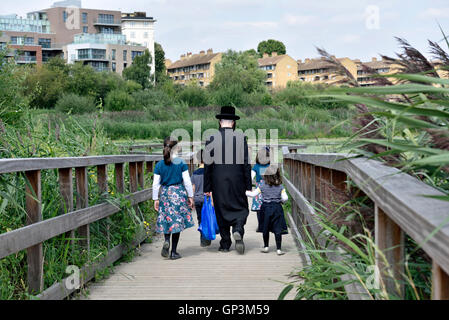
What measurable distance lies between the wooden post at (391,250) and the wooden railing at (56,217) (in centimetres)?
214

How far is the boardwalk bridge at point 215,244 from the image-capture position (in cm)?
176

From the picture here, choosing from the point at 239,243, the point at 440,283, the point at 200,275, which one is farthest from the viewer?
the point at 239,243

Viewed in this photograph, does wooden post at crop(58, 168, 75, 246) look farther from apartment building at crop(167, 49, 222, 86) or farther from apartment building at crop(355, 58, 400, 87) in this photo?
apartment building at crop(167, 49, 222, 86)

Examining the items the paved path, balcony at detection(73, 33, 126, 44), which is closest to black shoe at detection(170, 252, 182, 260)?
the paved path

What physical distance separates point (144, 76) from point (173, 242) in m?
83.6

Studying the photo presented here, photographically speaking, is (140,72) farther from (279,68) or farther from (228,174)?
(228,174)

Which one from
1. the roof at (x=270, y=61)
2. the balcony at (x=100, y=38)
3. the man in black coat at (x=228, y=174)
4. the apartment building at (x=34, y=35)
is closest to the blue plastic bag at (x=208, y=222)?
the man in black coat at (x=228, y=174)

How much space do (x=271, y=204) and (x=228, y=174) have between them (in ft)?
2.57

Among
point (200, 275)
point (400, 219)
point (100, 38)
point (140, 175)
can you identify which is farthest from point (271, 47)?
point (400, 219)

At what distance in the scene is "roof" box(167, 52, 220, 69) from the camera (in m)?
130

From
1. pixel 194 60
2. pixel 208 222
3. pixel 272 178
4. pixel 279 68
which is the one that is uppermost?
pixel 194 60

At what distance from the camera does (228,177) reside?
26.3ft

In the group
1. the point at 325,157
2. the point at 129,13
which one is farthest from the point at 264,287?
the point at 129,13

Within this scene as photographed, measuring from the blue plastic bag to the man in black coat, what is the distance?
0.06 m
